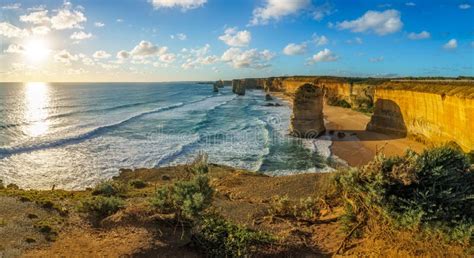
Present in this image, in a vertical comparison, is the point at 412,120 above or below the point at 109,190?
above

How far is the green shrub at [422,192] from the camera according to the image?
252 inches

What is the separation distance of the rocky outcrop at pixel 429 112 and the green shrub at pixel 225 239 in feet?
69.7

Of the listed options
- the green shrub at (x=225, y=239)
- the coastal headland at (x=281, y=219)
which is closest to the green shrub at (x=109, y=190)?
the coastal headland at (x=281, y=219)

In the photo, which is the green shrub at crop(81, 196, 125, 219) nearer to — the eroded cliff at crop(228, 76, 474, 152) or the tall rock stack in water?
the eroded cliff at crop(228, 76, 474, 152)

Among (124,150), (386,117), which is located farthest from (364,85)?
(124,150)

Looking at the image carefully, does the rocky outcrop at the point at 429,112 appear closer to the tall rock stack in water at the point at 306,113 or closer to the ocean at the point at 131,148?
the tall rock stack in water at the point at 306,113

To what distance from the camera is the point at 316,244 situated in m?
8.08

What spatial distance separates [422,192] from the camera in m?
6.70

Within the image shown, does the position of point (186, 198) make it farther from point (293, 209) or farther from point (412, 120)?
point (412, 120)

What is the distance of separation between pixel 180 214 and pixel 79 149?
25452mm

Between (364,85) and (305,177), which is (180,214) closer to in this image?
(305,177)

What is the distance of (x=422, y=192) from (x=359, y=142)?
92.6 feet

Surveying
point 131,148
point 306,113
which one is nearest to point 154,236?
point 131,148

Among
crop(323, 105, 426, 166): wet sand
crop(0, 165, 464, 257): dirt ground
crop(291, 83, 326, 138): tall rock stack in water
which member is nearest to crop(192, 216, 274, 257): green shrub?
crop(0, 165, 464, 257): dirt ground
